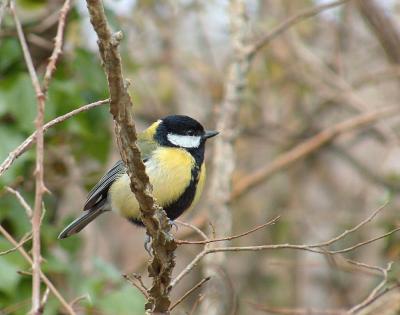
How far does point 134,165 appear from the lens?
187 cm

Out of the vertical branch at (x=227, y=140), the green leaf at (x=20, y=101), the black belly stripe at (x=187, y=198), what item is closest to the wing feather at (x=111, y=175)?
the black belly stripe at (x=187, y=198)

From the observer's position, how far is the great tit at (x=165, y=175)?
9.70 feet

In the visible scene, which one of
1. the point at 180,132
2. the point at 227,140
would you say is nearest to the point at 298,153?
the point at 227,140

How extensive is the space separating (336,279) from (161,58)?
7.15ft

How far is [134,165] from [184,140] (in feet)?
4.18

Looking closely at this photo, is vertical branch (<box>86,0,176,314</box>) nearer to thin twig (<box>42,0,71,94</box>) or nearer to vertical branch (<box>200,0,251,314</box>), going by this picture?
thin twig (<box>42,0,71,94</box>)

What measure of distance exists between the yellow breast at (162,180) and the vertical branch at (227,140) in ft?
2.58

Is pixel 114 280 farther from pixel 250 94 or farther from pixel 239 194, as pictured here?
pixel 250 94

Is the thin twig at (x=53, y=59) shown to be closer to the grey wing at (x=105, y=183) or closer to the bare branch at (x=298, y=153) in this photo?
the grey wing at (x=105, y=183)

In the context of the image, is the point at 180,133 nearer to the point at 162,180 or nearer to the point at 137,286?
the point at 162,180

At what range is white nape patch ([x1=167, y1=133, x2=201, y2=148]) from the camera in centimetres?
312

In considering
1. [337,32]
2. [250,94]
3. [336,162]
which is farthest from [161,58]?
[336,162]

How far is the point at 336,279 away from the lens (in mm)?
5668

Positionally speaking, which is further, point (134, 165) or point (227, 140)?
point (227, 140)
